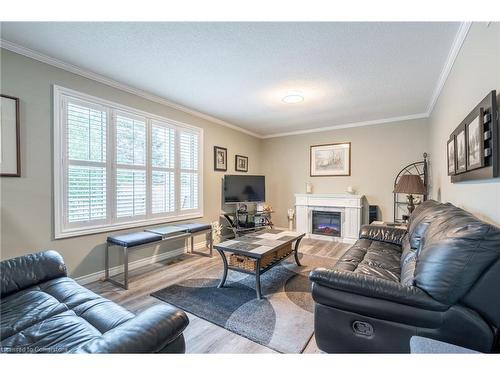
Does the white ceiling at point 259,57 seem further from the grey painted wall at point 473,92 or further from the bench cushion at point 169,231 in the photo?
the bench cushion at point 169,231

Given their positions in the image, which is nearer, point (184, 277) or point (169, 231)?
point (184, 277)

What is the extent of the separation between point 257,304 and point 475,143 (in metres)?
2.24

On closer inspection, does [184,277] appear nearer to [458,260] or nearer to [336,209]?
[458,260]

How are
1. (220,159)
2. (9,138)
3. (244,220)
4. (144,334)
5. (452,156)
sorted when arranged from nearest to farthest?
(144,334) → (9,138) → (452,156) → (220,159) → (244,220)

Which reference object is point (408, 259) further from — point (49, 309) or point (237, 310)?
point (49, 309)

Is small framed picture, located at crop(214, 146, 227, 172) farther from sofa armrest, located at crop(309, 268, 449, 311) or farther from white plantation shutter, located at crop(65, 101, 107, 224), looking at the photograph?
sofa armrest, located at crop(309, 268, 449, 311)

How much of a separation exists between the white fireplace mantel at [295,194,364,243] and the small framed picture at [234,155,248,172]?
4.59 ft

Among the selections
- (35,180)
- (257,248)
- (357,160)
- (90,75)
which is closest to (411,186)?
(357,160)

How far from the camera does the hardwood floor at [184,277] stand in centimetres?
174

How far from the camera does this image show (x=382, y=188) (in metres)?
4.73

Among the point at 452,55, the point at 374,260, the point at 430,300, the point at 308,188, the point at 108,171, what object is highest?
the point at 452,55

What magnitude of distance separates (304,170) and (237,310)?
4036 mm

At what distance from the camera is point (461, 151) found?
2070 millimetres
